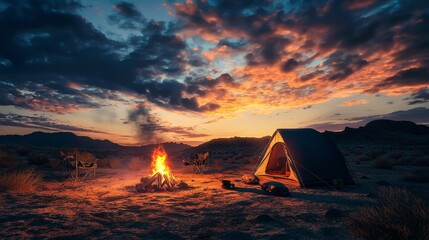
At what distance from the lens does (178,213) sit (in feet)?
24.3

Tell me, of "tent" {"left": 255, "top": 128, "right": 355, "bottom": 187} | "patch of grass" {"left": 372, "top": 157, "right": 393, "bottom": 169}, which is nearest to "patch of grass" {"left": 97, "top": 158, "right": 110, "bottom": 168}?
"tent" {"left": 255, "top": 128, "right": 355, "bottom": 187}

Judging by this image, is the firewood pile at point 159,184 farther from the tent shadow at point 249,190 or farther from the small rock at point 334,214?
the small rock at point 334,214

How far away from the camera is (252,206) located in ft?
26.3

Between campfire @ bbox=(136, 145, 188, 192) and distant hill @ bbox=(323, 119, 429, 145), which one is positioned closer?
campfire @ bbox=(136, 145, 188, 192)

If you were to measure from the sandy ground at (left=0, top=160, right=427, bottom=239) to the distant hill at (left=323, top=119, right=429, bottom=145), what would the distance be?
228 feet

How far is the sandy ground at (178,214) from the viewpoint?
5.68 meters

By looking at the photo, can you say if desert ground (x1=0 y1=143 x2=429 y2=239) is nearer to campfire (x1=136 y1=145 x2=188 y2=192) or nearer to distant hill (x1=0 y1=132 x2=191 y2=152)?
campfire (x1=136 y1=145 x2=188 y2=192)

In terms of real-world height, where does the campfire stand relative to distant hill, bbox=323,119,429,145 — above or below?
below

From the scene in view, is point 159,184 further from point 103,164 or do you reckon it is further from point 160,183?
point 103,164

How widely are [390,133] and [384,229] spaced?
9053cm

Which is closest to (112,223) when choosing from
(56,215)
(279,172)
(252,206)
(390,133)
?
(56,215)

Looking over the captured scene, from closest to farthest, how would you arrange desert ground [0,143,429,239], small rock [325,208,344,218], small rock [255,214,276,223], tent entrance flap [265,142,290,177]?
desert ground [0,143,429,239]
small rock [255,214,276,223]
small rock [325,208,344,218]
tent entrance flap [265,142,290,177]

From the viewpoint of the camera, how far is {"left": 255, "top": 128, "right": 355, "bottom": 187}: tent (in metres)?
11.4

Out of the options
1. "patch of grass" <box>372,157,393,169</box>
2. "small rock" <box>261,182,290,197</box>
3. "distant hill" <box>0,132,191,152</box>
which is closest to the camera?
"small rock" <box>261,182,290,197</box>
